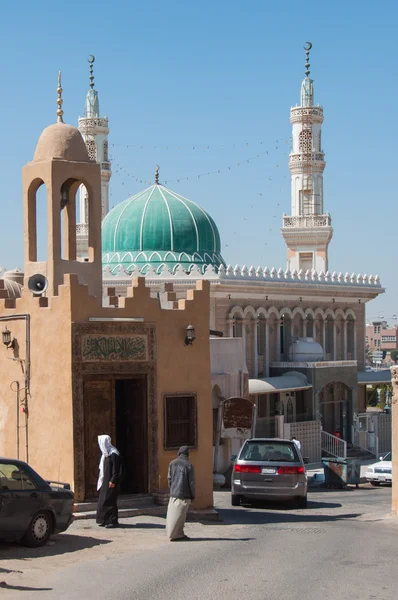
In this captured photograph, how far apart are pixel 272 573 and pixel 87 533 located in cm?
321

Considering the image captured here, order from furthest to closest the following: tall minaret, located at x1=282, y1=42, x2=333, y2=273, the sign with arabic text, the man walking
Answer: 1. tall minaret, located at x1=282, y1=42, x2=333, y2=273
2. the sign with arabic text
3. the man walking

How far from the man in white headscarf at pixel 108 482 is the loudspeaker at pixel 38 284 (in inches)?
138

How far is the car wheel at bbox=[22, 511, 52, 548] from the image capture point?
10.4 metres

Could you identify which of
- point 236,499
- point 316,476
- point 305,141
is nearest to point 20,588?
point 236,499

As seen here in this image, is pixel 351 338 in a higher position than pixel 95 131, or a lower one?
lower

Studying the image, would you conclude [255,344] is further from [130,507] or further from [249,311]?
[130,507]

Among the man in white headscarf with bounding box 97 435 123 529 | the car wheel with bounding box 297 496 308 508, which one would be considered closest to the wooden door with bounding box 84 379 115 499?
the man in white headscarf with bounding box 97 435 123 529

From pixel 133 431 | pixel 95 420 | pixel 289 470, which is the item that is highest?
pixel 95 420

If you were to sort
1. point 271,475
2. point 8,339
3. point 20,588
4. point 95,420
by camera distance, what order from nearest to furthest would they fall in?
point 20,588
point 95,420
point 8,339
point 271,475

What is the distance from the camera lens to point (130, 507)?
526 inches

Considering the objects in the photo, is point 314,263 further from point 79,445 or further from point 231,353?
point 79,445

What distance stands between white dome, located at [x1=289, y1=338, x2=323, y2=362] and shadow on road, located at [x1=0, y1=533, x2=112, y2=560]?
24.3 m

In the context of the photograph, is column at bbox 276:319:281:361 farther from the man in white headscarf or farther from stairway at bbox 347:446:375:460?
the man in white headscarf

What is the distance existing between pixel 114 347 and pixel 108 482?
6.91 feet
